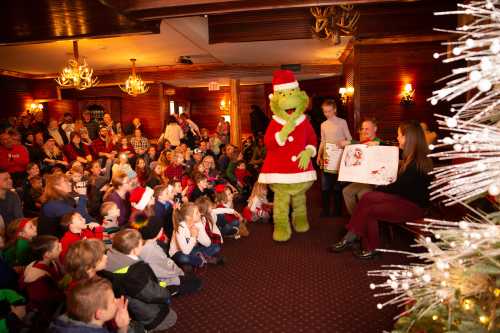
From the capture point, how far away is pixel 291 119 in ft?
13.6

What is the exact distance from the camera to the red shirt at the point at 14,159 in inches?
209

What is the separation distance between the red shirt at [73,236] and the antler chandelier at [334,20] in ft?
13.7

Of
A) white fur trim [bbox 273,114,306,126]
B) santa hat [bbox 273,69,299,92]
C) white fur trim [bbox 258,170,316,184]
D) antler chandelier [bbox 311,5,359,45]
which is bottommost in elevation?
white fur trim [bbox 258,170,316,184]

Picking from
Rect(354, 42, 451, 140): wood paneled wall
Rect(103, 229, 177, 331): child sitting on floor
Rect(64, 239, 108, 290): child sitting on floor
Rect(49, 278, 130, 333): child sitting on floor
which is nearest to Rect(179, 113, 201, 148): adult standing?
Rect(354, 42, 451, 140): wood paneled wall

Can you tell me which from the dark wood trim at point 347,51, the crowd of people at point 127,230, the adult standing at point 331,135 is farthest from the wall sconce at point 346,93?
the crowd of people at point 127,230

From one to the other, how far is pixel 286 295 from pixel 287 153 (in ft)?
5.59

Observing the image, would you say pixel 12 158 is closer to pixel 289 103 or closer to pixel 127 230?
pixel 127 230

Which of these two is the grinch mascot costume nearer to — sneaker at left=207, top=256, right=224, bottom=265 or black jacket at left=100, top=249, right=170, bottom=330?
sneaker at left=207, top=256, right=224, bottom=265

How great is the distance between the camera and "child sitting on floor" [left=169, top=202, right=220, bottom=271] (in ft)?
10.9

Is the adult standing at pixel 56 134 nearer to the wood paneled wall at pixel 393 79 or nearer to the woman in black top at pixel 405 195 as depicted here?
the wood paneled wall at pixel 393 79

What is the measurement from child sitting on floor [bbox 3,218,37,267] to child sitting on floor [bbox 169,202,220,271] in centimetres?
116

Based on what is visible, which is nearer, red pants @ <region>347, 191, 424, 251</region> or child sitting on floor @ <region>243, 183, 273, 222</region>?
red pants @ <region>347, 191, 424, 251</region>

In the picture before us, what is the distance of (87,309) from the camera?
171 centimetres

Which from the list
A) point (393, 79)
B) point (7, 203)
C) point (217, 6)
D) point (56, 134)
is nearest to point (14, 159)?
point (7, 203)
